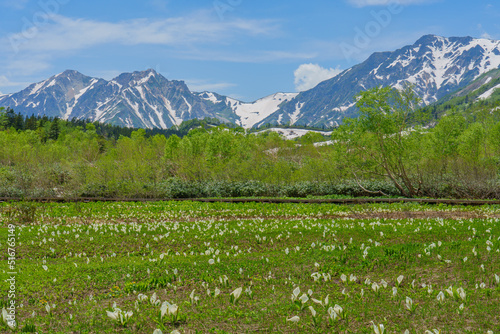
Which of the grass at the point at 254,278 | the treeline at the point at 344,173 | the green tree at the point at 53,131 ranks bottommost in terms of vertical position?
the grass at the point at 254,278

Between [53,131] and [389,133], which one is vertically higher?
[53,131]

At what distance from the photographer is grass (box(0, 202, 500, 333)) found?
4684 mm

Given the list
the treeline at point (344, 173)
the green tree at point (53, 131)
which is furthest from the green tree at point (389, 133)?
the green tree at point (53, 131)

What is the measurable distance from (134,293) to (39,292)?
1665 millimetres

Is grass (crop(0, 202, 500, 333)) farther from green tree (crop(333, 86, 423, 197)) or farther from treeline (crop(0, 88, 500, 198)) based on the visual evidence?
treeline (crop(0, 88, 500, 198))

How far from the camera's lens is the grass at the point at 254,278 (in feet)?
15.4

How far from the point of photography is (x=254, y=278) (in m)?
6.40

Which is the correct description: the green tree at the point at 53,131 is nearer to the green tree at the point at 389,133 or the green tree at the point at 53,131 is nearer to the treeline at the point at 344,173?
the treeline at the point at 344,173

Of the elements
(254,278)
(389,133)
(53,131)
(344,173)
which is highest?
(53,131)

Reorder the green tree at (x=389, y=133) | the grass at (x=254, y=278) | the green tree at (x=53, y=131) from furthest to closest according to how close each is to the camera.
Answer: the green tree at (x=53, y=131) < the green tree at (x=389, y=133) < the grass at (x=254, y=278)

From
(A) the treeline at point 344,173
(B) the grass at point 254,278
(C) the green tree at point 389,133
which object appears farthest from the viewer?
(A) the treeline at point 344,173

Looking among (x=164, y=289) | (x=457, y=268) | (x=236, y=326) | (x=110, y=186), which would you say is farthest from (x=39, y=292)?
(x=110, y=186)

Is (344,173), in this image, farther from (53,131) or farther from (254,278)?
(53,131)

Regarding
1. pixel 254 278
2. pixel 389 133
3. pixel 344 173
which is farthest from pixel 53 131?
pixel 254 278
